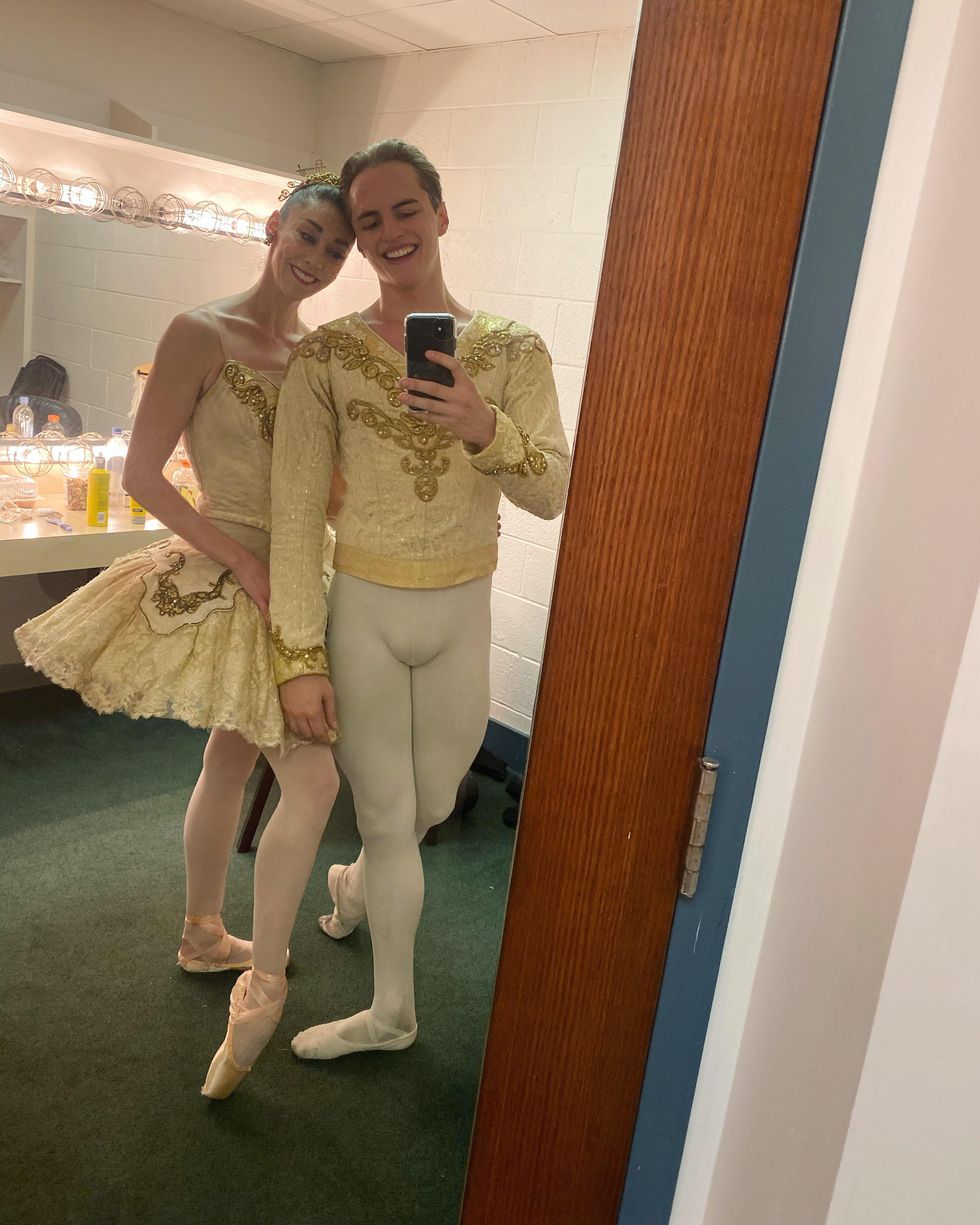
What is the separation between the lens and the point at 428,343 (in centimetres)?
77

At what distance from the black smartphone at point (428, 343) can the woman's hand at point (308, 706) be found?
0.36 m

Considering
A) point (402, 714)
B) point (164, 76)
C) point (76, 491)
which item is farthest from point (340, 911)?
point (164, 76)

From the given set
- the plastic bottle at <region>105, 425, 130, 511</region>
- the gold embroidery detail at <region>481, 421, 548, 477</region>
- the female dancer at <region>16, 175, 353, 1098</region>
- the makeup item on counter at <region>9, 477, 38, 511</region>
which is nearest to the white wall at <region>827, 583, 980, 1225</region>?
the gold embroidery detail at <region>481, 421, 548, 477</region>

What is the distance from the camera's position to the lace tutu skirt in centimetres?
103

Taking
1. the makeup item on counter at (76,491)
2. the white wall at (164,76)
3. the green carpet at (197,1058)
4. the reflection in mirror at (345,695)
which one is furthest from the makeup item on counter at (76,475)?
the white wall at (164,76)

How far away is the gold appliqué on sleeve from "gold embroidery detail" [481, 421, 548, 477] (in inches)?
3.5

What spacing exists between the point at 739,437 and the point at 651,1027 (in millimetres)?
401

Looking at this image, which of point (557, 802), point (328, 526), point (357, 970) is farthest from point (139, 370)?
point (557, 802)

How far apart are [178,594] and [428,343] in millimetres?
462

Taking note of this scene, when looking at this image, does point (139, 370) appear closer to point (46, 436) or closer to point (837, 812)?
point (46, 436)

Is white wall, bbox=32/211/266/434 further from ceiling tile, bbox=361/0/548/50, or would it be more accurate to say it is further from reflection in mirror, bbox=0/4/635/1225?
ceiling tile, bbox=361/0/548/50

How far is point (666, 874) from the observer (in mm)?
624

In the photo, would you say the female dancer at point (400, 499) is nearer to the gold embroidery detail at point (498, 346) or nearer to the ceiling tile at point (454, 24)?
the gold embroidery detail at point (498, 346)

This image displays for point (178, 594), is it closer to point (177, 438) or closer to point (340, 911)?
point (177, 438)
